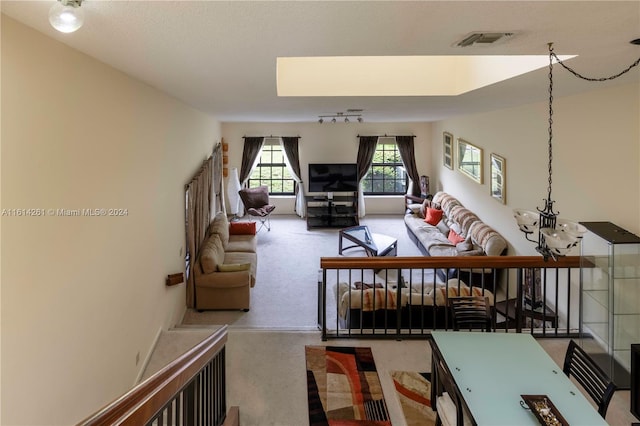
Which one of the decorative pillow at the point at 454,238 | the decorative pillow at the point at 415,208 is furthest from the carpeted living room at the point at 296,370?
the decorative pillow at the point at 415,208

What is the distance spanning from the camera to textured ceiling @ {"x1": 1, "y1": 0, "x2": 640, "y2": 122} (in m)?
1.71

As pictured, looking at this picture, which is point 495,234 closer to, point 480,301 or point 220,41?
point 480,301

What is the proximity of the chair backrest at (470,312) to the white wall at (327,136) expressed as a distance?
899 cm

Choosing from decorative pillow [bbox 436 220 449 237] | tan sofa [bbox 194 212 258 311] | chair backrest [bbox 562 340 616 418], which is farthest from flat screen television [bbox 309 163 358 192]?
chair backrest [bbox 562 340 616 418]

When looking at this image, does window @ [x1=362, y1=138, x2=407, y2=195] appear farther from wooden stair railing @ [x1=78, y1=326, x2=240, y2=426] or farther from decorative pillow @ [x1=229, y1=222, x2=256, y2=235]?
wooden stair railing @ [x1=78, y1=326, x2=240, y2=426]

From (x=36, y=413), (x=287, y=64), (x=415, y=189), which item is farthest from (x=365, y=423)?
(x=415, y=189)

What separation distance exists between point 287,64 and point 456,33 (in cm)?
305

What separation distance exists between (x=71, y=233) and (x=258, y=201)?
28.9 feet

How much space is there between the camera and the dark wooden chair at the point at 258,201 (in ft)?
36.0

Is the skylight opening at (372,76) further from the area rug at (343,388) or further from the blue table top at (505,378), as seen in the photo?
the blue table top at (505,378)

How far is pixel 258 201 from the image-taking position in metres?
11.3

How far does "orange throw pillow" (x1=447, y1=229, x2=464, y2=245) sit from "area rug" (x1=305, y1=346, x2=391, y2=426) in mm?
5289

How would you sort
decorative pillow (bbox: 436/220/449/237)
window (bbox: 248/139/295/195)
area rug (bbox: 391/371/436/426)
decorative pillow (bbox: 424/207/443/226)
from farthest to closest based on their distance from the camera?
1. window (bbox: 248/139/295/195)
2. decorative pillow (bbox: 424/207/443/226)
3. decorative pillow (bbox: 436/220/449/237)
4. area rug (bbox: 391/371/436/426)

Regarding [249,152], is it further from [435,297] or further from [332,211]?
[435,297]
